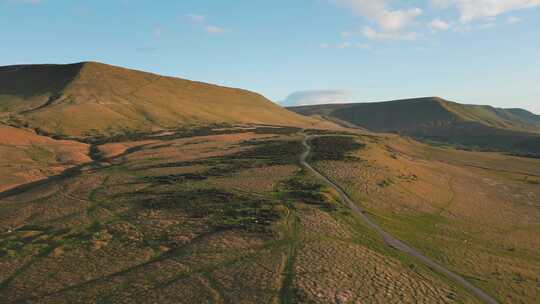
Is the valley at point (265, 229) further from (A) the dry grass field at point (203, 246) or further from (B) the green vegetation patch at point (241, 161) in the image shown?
(B) the green vegetation patch at point (241, 161)

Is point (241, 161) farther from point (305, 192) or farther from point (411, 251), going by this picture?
point (411, 251)

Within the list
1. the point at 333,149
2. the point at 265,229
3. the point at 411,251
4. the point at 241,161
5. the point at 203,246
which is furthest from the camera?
the point at 333,149

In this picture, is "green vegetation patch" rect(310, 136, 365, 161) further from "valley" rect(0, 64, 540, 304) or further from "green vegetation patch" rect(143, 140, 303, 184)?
"green vegetation patch" rect(143, 140, 303, 184)

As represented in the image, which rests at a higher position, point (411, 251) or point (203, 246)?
point (411, 251)

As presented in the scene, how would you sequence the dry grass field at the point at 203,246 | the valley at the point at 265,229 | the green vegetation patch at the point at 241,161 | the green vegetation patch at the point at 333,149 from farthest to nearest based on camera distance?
the green vegetation patch at the point at 333,149 → the green vegetation patch at the point at 241,161 → the valley at the point at 265,229 → the dry grass field at the point at 203,246

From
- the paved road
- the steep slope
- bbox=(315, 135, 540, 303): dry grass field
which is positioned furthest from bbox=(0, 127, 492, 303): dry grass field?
the steep slope

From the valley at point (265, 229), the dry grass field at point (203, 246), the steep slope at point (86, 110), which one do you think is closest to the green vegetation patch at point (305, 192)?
the dry grass field at point (203, 246)

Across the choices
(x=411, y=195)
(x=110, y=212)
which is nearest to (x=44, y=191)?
(x=110, y=212)

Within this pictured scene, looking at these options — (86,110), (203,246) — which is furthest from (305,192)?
(86,110)

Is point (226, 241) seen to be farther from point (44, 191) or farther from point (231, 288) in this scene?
point (44, 191)
